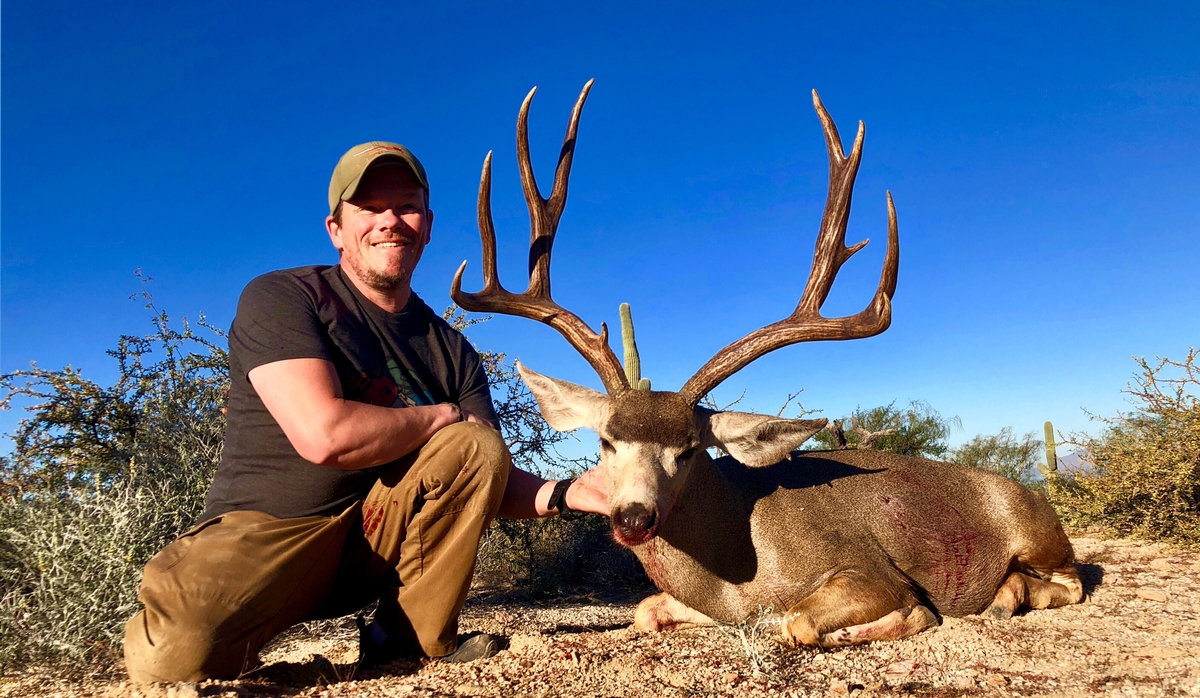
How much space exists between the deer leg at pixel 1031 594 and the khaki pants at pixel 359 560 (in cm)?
356

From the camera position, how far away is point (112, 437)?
602 cm

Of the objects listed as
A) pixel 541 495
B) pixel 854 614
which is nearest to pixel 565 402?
pixel 541 495

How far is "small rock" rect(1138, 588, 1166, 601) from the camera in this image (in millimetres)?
5176

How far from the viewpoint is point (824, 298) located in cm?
477

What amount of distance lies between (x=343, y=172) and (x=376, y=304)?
29.1 inches

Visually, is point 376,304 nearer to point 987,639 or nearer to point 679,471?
point 679,471

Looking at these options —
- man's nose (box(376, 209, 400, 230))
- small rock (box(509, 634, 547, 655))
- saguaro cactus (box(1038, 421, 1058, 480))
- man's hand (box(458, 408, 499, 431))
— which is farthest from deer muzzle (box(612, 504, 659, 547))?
saguaro cactus (box(1038, 421, 1058, 480))

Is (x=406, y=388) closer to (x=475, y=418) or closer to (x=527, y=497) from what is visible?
(x=475, y=418)

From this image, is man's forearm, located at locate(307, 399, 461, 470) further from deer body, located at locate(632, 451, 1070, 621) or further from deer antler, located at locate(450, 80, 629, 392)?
deer body, located at locate(632, 451, 1070, 621)

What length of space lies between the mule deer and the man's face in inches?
23.4

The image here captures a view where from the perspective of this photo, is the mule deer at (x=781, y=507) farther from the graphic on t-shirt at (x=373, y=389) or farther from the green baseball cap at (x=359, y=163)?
the graphic on t-shirt at (x=373, y=389)

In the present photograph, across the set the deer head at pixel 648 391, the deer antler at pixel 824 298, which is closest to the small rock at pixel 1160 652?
the deer head at pixel 648 391

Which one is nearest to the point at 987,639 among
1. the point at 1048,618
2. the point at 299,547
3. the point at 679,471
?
the point at 1048,618

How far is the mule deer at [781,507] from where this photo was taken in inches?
164
